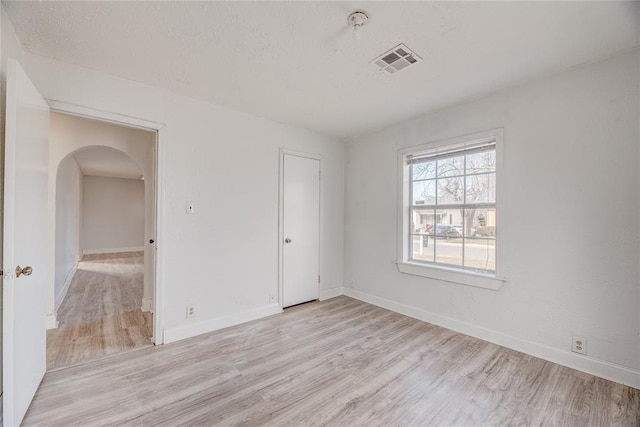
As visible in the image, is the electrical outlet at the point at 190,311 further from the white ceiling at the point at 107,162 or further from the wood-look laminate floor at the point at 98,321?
the white ceiling at the point at 107,162

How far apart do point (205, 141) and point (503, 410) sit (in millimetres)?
3449

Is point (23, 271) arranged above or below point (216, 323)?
above

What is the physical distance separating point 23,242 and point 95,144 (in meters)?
2.17

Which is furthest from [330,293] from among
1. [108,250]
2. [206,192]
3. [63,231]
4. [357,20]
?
[108,250]

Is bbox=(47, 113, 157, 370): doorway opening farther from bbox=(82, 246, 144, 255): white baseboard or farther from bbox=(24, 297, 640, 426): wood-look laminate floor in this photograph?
bbox=(82, 246, 144, 255): white baseboard

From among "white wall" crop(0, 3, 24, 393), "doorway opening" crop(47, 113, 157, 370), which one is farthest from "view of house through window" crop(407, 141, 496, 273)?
"white wall" crop(0, 3, 24, 393)

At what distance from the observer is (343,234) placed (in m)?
4.39

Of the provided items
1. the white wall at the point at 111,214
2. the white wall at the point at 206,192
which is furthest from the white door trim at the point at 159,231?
the white wall at the point at 111,214

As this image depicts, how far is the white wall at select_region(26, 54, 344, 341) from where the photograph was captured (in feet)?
7.95

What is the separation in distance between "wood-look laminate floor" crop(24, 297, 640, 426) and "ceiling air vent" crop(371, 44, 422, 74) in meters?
2.52

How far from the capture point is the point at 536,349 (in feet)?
7.97

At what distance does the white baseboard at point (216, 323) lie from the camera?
8.95ft

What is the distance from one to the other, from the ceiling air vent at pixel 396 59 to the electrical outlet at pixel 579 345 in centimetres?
262

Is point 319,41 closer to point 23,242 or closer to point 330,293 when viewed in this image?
point 23,242
